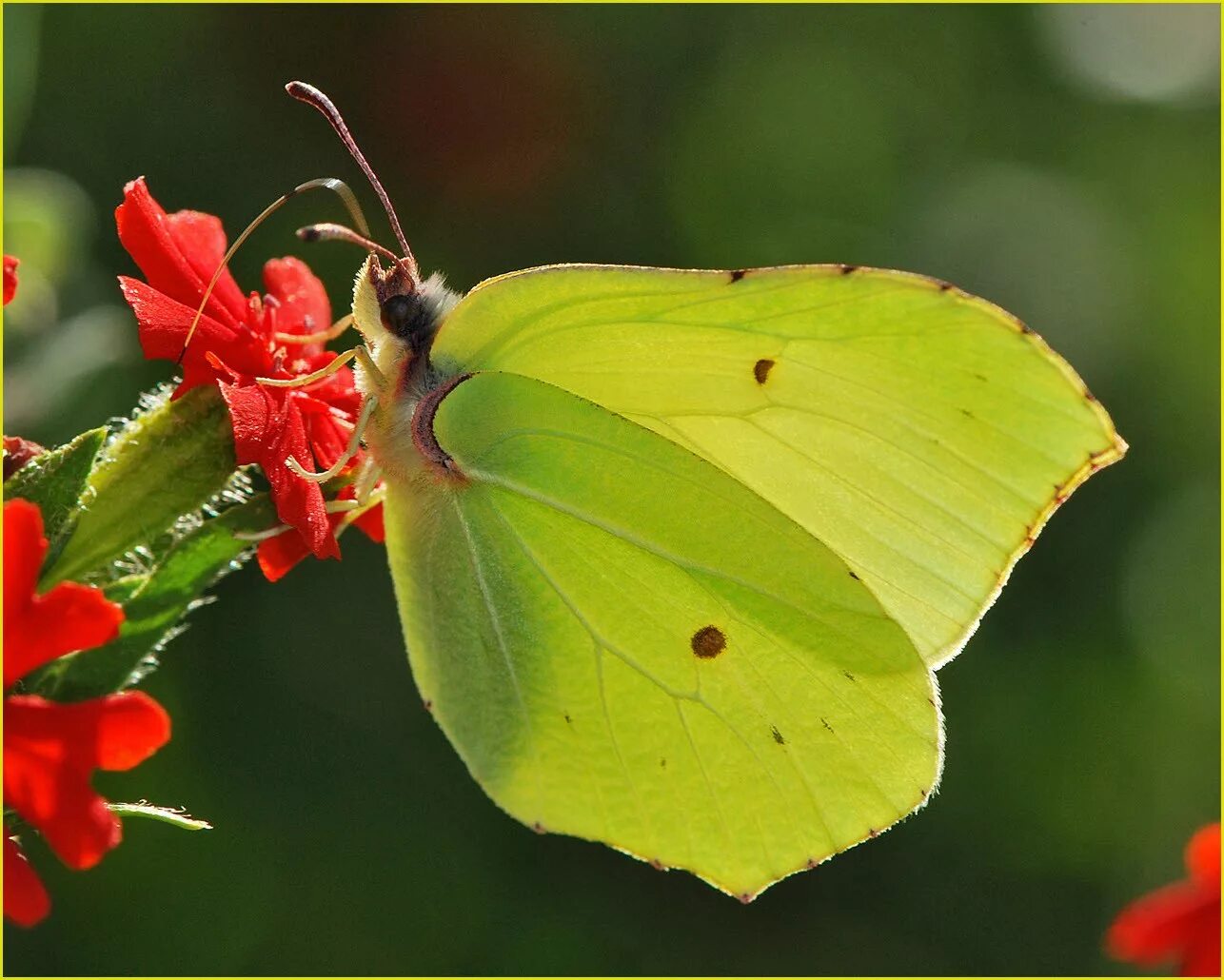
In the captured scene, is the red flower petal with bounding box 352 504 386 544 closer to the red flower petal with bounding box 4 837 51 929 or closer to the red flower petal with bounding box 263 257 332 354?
the red flower petal with bounding box 263 257 332 354

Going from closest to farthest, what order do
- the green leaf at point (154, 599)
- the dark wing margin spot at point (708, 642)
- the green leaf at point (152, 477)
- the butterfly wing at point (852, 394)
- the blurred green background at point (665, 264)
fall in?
the green leaf at point (154, 599) < the green leaf at point (152, 477) < the butterfly wing at point (852, 394) < the dark wing margin spot at point (708, 642) < the blurred green background at point (665, 264)

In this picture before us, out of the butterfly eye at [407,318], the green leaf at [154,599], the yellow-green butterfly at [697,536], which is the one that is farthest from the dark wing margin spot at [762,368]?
the green leaf at [154,599]

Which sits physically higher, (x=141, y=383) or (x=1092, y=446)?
(x=1092, y=446)

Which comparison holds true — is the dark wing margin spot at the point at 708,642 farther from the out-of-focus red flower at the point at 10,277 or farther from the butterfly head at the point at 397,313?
the out-of-focus red flower at the point at 10,277

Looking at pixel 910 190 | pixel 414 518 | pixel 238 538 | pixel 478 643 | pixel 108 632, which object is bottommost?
pixel 910 190

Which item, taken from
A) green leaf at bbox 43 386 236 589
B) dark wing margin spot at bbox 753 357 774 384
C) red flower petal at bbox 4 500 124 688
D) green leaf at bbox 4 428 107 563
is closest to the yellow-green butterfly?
dark wing margin spot at bbox 753 357 774 384

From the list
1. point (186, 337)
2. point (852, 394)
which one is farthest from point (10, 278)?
point (852, 394)

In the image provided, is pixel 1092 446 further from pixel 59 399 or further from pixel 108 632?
pixel 59 399

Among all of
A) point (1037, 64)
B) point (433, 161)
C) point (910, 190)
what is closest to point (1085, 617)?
point (910, 190)
